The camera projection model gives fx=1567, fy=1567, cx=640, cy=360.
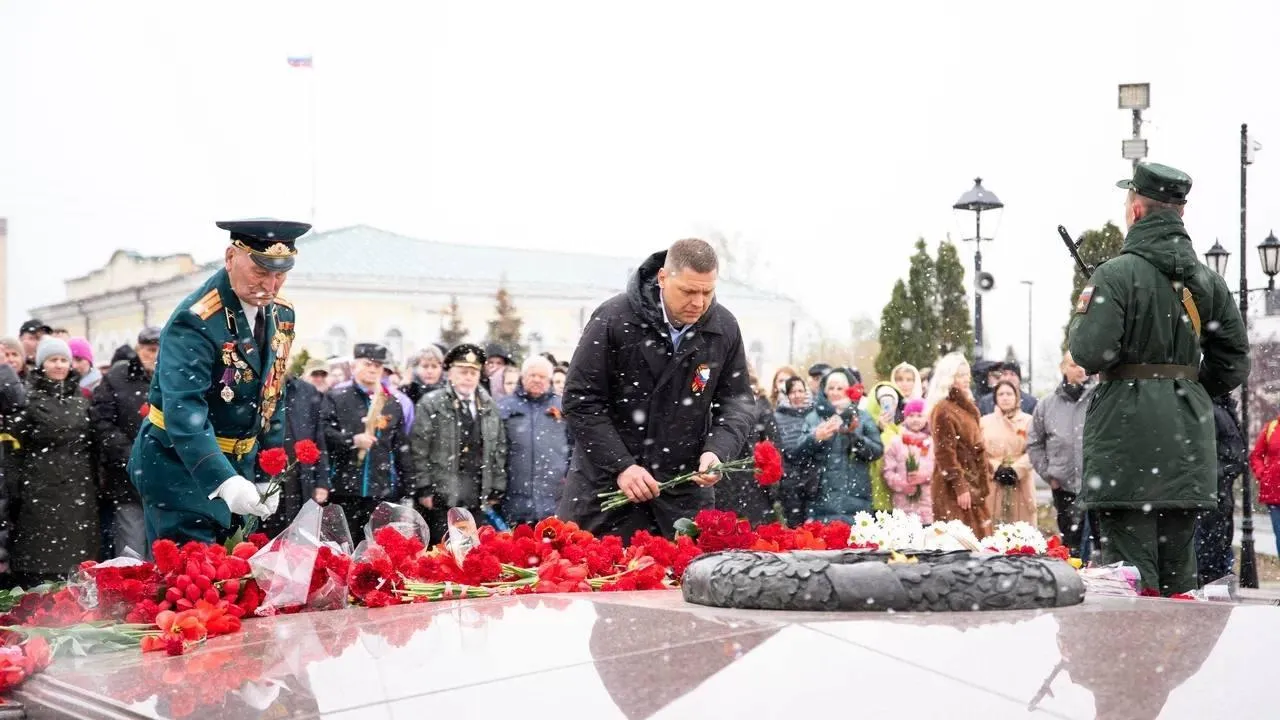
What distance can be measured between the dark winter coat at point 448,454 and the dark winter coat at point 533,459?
0.16 metres

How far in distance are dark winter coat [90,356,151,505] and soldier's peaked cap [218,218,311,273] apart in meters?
5.36

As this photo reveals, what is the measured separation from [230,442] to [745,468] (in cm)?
193

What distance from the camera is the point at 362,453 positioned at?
11.7 meters

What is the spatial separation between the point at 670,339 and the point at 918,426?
19.7 ft

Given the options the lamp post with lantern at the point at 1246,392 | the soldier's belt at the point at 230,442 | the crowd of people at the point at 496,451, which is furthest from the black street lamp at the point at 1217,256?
the soldier's belt at the point at 230,442

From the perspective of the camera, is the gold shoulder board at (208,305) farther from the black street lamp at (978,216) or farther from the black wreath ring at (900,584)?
the black street lamp at (978,216)

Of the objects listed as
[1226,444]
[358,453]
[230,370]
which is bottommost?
[358,453]

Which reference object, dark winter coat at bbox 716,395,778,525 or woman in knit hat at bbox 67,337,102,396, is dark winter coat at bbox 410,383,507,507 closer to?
dark winter coat at bbox 716,395,778,525

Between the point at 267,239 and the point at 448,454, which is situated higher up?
the point at 267,239

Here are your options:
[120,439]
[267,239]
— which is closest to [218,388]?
[267,239]

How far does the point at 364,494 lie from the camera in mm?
11664

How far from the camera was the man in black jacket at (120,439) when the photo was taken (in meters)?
10.6

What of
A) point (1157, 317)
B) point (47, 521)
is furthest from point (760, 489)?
point (1157, 317)

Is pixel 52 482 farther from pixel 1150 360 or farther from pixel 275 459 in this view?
pixel 1150 360
